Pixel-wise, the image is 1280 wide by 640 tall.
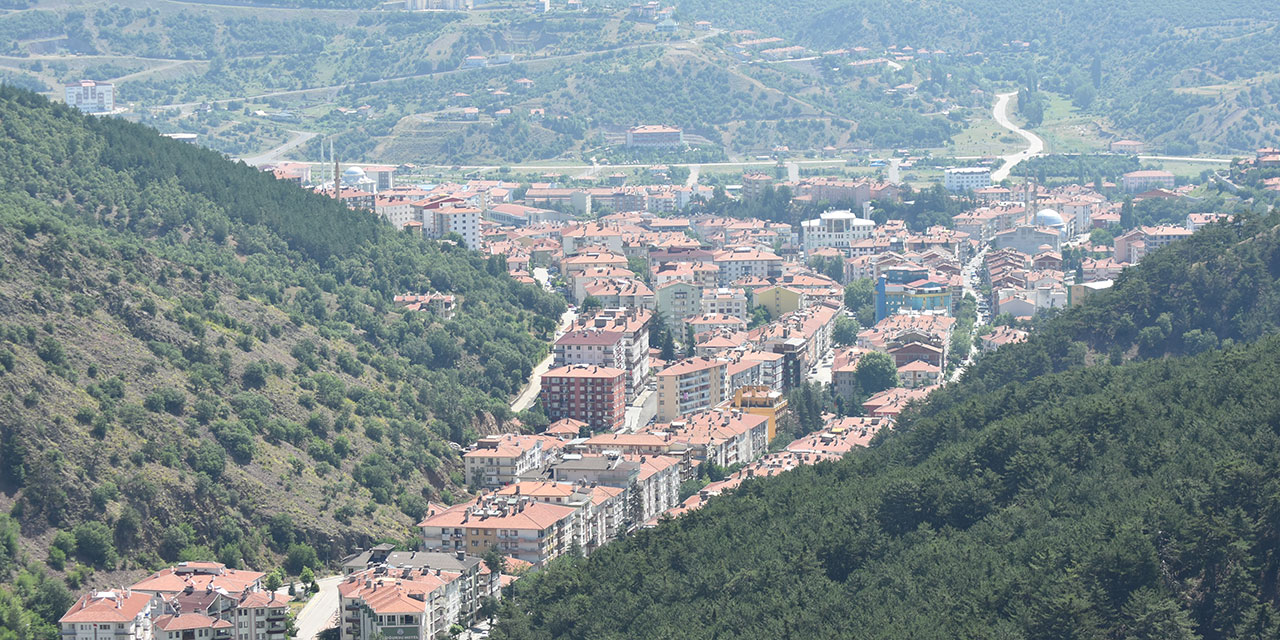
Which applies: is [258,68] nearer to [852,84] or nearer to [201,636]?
[852,84]

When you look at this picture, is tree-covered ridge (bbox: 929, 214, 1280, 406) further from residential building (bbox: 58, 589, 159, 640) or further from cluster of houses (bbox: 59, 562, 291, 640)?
residential building (bbox: 58, 589, 159, 640)

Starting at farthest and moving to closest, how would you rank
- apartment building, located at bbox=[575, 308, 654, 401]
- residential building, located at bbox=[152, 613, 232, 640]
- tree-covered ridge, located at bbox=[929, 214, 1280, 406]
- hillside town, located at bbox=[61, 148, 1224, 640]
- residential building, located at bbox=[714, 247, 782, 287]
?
residential building, located at bbox=[714, 247, 782, 287]
apartment building, located at bbox=[575, 308, 654, 401]
tree-covered ridge, located at bbox=[929, 214, 1280, 406]
hillside town, located at bbox=[61, 148, 1224, 640]
residential building, located at bbox=[152, 613, 232, 640]

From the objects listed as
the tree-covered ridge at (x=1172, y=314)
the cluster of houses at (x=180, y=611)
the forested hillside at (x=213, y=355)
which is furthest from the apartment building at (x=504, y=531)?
the tree-covered ridge at (x=1172, y=314)

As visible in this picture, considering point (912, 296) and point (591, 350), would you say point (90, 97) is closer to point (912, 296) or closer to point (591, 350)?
point (912, 296)

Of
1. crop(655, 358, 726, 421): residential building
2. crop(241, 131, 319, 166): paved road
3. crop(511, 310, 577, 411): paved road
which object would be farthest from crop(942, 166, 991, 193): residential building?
crop(655, 358, 726, 421): residential building

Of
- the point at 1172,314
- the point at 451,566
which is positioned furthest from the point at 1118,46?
the point at 451,566

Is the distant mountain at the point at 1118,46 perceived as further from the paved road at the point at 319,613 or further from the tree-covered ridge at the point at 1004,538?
the paved road at the point at 319,613

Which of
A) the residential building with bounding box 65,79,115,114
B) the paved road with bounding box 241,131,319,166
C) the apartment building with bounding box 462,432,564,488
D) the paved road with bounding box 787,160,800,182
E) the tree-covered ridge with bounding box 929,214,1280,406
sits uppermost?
the tree-covered ridge with bounding box 929,214,1280,406
